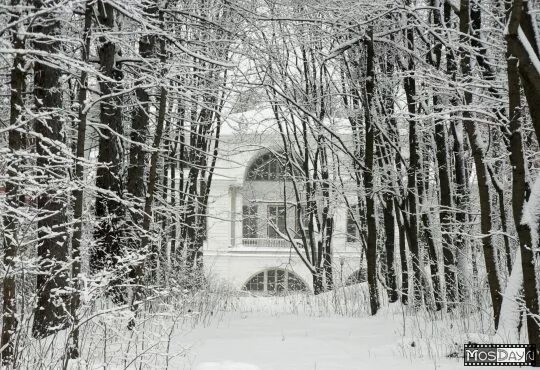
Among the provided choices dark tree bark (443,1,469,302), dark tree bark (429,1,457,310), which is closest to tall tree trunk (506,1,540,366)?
dark tree bark (443,1,469,302)

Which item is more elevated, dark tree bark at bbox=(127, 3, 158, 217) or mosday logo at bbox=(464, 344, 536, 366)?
dark tree bark at bbox=(127, 3, 158, 217)

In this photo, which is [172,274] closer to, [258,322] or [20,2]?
[258,322]

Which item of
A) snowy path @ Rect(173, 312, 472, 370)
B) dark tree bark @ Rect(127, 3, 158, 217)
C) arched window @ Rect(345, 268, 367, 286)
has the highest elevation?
dark tree bark @ Rect(127, 3, 158, 217)

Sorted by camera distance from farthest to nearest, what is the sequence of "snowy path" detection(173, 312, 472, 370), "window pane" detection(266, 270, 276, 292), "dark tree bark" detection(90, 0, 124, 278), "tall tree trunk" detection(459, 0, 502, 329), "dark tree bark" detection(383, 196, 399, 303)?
"window pane" detection(266, 270, 276, 292) < "dark tree bark" detection(383, 196, 399, 303) < "dark tree bark" detection(90, 0, 124, 278) < "tall tree trunk" detection(459, 0, 502, 329) < "snowy path" detection(173, 312, 472, 370)

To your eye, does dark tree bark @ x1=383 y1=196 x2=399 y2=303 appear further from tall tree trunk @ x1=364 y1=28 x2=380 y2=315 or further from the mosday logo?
the mosday logo

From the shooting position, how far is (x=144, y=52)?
11.6 m

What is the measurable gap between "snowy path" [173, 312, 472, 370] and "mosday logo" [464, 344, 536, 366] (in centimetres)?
17

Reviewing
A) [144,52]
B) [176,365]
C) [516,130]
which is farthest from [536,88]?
[144,52]

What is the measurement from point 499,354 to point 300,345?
2.57 metres

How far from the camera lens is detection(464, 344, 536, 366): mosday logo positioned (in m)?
6.08

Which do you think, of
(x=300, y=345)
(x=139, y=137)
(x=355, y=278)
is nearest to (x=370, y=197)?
(x=300, y=345)

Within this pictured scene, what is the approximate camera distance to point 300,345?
8.00 m

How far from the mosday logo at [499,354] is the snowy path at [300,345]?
17 cm

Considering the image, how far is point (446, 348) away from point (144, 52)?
766 centimetres
